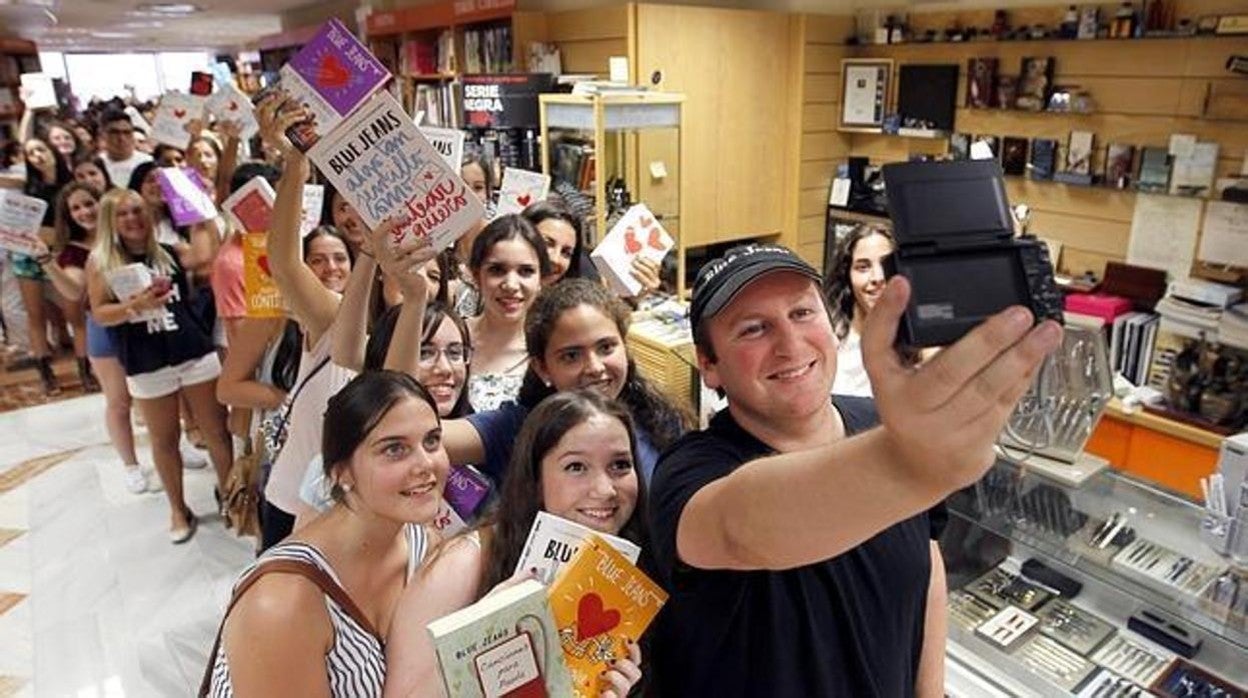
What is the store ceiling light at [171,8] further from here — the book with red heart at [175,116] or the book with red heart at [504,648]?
the book with red heart at [504,648]

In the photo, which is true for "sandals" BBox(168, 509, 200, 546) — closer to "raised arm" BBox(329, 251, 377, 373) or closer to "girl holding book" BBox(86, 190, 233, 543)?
"girl holding book" BBox(86, 190, 233, 543)

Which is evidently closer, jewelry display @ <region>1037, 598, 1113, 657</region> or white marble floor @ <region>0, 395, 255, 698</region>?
jewelry display @ <region>1037, 598, 1113, 657</region>

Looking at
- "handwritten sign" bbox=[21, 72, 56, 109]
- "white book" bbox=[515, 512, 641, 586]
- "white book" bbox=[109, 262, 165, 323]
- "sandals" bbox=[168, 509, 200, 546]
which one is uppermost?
"handwritten sign" bbox=[21, 72, 56, 109]

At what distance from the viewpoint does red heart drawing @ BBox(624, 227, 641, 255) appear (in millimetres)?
2703

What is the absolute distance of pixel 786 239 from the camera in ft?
17.1

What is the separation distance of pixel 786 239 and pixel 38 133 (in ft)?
18.6

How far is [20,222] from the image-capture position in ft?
13.7

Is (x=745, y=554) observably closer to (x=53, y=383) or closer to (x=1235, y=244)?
(x=1235, y=244)

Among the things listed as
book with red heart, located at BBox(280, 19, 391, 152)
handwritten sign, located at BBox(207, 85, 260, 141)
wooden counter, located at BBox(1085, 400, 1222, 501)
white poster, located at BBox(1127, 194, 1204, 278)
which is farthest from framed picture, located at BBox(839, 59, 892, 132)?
book with red heart, located at BBox(280, 19, 391, 152)

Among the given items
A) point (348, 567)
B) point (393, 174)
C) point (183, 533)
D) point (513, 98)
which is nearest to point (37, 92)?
point (513, 98)

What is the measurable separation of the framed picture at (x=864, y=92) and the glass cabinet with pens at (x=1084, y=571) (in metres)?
3.13

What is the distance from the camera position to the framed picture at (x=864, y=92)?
4.67 meters

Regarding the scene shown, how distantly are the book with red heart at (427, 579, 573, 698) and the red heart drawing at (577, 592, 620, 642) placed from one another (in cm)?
4

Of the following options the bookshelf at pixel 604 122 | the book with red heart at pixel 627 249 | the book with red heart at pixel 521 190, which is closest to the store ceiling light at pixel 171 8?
the bookshelf at pixel 604 122
